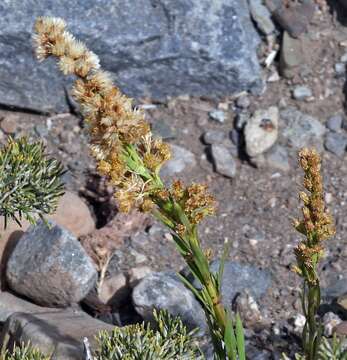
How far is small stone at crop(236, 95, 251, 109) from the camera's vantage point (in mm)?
5176

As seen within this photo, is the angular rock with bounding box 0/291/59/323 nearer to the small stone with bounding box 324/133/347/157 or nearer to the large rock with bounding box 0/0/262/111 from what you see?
the large rock with bounding box 0/0/262/111

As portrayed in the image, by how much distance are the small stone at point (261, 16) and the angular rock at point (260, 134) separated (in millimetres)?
635

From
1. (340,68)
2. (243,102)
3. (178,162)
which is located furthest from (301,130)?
(178,162)

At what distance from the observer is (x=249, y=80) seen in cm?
522

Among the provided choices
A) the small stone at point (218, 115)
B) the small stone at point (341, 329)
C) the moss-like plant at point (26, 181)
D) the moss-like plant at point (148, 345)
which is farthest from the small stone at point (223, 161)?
the moss-like plant at point (148, 345)

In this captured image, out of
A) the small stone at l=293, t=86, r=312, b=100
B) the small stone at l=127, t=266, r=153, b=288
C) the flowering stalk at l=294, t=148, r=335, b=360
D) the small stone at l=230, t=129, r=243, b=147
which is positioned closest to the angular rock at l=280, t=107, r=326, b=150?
the small stone at l=293, t=86, r=312, b=100

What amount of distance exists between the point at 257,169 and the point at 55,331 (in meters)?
1.64

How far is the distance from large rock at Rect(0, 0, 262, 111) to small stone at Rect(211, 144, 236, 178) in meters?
0.47

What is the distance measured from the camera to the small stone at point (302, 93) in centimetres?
516

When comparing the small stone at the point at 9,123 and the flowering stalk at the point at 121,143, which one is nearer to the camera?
the flowering stalk at the point at 121,143

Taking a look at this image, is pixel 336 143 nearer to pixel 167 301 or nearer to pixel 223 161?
pixel 223 161

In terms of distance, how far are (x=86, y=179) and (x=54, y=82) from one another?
0.69 metres

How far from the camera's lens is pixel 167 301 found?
4.02m

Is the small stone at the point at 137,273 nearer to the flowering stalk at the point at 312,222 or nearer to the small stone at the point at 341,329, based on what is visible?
the small stone at the point at 341,329
